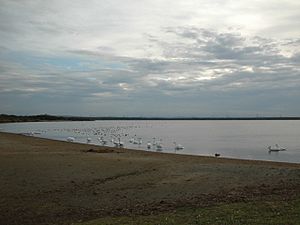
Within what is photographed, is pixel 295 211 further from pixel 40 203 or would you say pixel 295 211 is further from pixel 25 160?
pixel 25 160

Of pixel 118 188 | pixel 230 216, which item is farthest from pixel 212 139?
pixel 230 216

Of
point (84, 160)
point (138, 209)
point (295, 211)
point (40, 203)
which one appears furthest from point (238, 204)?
point (84, 160)

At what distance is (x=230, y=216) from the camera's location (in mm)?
8633

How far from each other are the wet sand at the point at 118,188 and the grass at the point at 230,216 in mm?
849

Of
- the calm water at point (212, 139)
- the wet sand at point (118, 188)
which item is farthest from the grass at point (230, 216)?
the calm water at point (212, 139)

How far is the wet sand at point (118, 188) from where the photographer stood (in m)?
10.7

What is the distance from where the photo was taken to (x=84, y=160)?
21422 mm

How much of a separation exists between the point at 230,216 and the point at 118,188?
Result: 5.93m

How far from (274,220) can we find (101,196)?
20.0ft

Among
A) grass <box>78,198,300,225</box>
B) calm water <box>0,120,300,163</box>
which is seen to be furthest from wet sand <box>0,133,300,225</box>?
calm water <box>0,120,300,163</box>

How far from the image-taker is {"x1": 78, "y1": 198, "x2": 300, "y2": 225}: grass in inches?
322

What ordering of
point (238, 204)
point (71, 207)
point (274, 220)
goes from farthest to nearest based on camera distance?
point (71, 207) < point (238, 204) < point (274, 220)

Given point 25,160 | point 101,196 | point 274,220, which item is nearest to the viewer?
point 274,220

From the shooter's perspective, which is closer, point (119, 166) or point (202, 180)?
point (202, 180)
